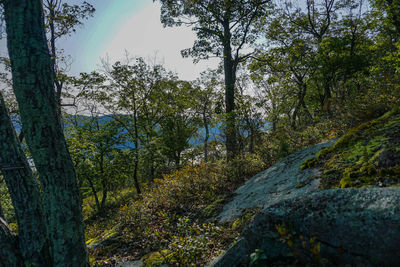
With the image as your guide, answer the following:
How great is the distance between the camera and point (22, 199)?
2844mm

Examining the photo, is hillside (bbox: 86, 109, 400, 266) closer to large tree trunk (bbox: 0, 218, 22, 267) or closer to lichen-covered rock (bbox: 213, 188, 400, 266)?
lichen-covered rock (bbox: 213, 188, 400, 266)

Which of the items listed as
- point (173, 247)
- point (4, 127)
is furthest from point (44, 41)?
point (173, 247)

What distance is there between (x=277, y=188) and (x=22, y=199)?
4.50 meters

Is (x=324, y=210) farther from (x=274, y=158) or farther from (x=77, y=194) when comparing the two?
(x=274, y=158)

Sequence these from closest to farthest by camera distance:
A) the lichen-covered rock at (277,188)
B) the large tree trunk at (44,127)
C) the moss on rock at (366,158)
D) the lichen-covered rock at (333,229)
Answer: the lichen-covered rock at (333,229)
the large tree trunk at (44,127)
the moss on rock at (366,158)
the lichen-covered rock at (277,188)

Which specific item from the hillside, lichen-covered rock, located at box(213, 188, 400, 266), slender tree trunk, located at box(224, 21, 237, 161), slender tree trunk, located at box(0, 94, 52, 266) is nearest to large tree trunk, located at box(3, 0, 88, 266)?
slender tree trunk, located at box(0, 94, 52, 266)

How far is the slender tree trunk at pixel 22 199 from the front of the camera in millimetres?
2758

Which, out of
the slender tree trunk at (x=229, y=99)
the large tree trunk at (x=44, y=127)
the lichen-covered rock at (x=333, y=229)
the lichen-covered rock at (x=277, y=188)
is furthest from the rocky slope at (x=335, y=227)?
the slender tree trunk at (x=229, y=99)

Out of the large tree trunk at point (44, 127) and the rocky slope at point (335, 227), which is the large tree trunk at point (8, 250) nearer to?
the large tree trunk at point (44, 127)

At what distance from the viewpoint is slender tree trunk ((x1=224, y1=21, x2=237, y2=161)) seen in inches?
355

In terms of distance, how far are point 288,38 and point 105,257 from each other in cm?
1916

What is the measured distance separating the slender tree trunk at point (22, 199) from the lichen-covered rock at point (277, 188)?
10.6ft

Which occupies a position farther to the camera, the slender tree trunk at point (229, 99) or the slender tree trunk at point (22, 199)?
the slender tree trunk at point (229, 99)

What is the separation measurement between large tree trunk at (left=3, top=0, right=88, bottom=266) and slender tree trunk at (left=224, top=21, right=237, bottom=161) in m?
6.29
